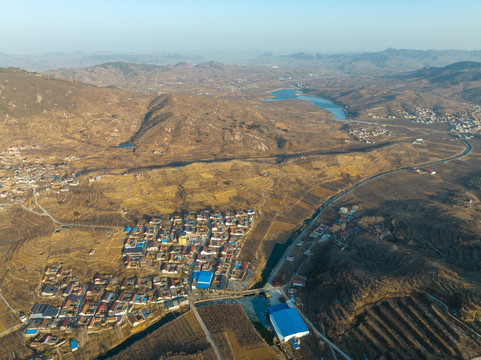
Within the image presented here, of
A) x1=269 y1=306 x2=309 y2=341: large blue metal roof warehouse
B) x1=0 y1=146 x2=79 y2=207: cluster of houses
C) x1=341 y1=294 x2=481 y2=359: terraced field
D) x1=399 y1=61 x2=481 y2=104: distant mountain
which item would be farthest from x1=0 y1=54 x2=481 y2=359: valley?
x1=399 y1=61 x2=481 y2=104: distant mountain

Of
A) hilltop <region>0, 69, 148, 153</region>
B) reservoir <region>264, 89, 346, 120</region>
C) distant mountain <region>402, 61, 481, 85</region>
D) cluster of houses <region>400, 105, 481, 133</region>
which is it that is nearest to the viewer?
hilltop <region>0, 69, 148, 153</region>

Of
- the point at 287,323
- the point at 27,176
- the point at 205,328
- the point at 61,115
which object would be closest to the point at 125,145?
the point at 61,115

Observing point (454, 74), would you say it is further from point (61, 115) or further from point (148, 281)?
point (148, 281)

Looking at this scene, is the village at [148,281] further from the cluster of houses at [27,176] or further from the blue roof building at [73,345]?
the cluster of houses at [27,176]

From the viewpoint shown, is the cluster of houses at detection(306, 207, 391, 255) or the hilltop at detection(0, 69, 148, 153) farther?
the hilltop at detection(0, 69, 148, 153)

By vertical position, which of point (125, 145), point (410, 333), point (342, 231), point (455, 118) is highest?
point (455, 118)

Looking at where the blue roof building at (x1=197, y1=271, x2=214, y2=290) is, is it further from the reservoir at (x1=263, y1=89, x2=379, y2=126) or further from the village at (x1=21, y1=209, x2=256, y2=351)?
the reservoir at (x1=263, y1=89, x2=379, y2=126)

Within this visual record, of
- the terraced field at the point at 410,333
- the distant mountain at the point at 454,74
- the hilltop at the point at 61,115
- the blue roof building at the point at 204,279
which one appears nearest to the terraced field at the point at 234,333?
the blue roof building at the point at 204,279
